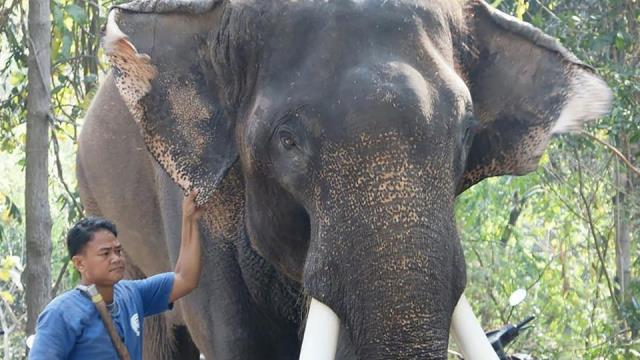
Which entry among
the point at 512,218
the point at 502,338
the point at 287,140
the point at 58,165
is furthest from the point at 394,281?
the point at 512,218

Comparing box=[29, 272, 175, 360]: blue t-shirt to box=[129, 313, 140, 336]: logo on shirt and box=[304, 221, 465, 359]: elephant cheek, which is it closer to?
box=[129, 313, 140, 336]: logo on shirt

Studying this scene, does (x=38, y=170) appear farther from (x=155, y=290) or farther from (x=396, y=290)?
(x=396, y=290)

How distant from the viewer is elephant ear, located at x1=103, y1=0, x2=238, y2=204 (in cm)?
421

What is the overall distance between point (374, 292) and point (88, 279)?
0.99m

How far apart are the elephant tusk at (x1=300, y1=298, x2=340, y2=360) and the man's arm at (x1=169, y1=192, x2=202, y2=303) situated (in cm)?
80

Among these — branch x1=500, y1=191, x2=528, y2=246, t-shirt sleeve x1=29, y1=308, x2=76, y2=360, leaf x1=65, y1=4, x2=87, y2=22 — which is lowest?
branch x1=500, y1=191, x2=528, y2=246

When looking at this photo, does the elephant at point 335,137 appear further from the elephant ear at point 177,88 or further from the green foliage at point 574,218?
the green foliage at point 574,218

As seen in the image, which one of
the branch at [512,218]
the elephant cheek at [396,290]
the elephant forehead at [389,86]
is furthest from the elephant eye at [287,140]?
the branch at [512,218]

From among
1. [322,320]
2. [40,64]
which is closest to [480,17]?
[322,320]

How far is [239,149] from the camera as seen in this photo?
4164mm

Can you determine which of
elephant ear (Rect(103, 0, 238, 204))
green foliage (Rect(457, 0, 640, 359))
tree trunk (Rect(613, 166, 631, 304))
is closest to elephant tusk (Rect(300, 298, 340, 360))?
elephant ear (Rect(103, 0, 238, 204))

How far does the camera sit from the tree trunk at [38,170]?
247 inches

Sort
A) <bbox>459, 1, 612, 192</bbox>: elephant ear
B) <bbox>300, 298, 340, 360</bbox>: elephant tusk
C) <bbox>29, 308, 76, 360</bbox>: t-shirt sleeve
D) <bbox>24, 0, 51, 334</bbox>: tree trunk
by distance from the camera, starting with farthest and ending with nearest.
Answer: <bbox>24, 0, 51, 334</bbox>: tree trunk < <bbox>459, 1, 612, 192</bbox>: elephant ear < <bbox>29, 308, 76, 360</bbox>: t-shirt sleeve < <bbox>300, 298, 340, 360</bbox>: elephant tusk

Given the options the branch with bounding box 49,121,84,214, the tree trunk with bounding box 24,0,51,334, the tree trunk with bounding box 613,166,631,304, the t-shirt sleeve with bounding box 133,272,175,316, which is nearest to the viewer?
the t-shirt sleeve with bounding box 133,272,175,316
